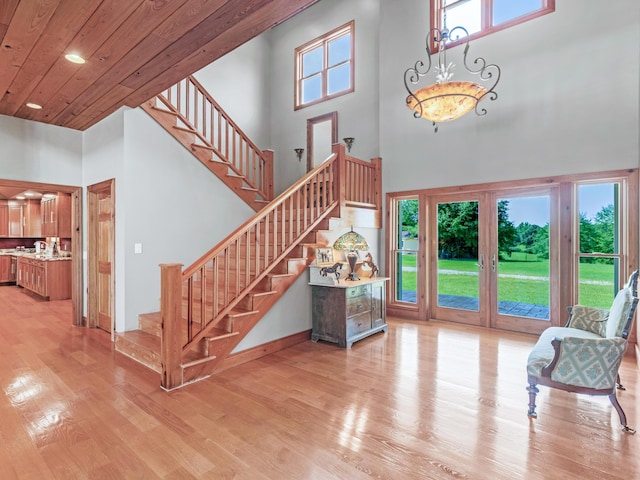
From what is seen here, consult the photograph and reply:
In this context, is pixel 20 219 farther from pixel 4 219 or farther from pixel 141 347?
pixel 141 347

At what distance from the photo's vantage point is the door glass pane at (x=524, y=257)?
4781 millimetres

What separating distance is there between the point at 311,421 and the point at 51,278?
7505 mm

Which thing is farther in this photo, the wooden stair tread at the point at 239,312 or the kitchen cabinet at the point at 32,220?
the kitchen cabinet at the point at 32,220

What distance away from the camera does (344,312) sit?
427cm

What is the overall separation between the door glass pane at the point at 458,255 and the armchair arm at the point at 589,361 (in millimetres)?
2821

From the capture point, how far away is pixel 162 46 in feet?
9.42

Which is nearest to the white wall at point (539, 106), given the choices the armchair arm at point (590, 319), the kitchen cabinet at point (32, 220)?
the armchair arm at point (590, 319)

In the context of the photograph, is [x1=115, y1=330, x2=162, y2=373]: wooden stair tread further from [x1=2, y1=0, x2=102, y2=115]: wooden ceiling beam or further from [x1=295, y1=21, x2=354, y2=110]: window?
[x1=295, y1=21, x2=354, y2=110]: window

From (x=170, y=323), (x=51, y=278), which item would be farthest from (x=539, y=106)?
(x=51, y=278)

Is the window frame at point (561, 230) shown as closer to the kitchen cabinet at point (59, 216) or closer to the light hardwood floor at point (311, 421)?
the light hardwood floor at point (311, 421)

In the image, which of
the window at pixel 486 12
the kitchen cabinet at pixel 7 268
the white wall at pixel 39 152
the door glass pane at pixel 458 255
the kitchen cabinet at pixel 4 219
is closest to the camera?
the white wall at pixel 39 152

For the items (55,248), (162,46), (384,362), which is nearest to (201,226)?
(162,46)

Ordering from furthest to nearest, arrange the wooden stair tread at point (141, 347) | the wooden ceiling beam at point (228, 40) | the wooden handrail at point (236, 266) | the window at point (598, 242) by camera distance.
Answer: the window at point (598, 242) → the wooden stair tread at point (141, 347) → the wooden handrail at point (236, 266) → the wooden ceiling beam at point (228, 40)

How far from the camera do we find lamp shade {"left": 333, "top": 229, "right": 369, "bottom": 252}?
5.16 m
